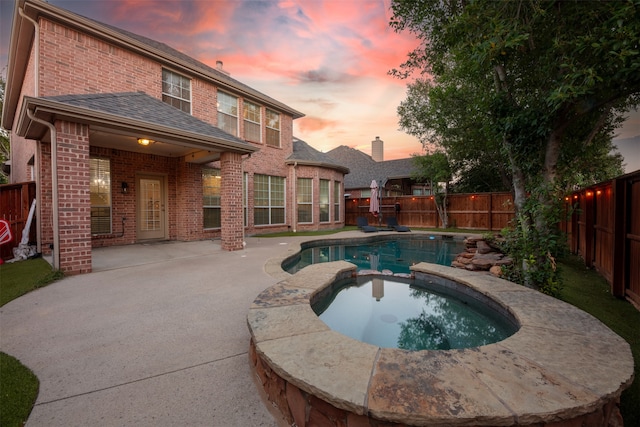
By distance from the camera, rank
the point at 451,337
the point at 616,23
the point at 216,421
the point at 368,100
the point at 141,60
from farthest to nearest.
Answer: the point at 368,100, the point at 141,60, the point at 451,337, the point at 616,23, the point at 216,421

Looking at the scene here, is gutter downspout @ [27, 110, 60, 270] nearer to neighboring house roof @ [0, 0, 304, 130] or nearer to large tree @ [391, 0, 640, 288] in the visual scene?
neighboring house roof @ [0, 0, 304, 130]

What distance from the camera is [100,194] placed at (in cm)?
766

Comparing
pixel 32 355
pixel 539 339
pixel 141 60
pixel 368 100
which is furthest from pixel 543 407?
pixel 368 100

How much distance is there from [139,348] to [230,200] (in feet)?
17.9

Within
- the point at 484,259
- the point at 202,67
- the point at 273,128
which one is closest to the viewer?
the point at 484,259

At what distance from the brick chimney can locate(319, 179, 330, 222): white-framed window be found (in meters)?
14.3

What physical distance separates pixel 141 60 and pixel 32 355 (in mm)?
8794

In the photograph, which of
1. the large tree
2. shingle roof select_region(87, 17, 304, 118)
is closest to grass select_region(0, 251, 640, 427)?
the large tree

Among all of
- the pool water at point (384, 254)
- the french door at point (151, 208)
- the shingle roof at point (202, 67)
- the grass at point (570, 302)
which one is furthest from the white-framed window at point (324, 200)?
the grass at point (570, 302)

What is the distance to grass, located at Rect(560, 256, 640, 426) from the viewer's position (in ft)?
5.98

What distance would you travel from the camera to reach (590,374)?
1.61 metres

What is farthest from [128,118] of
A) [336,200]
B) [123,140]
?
[336,200]

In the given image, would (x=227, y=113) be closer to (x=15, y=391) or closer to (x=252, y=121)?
(x=252, y=121)

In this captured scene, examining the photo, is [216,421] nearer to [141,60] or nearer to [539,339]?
[539,339]
